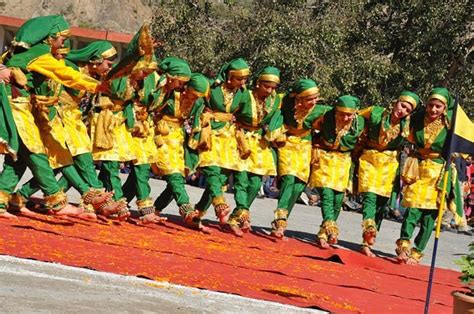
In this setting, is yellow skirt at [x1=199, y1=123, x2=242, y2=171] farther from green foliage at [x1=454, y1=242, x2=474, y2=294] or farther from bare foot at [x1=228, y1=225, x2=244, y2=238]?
green foliage at [x1=454, y1=242, x2=474, y2=294]

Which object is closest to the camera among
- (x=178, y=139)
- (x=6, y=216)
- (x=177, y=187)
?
(x=6, y=216)

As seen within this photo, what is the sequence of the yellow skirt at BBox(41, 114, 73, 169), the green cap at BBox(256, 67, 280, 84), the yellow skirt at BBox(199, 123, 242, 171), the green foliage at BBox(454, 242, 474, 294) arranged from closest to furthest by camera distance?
the green foliage at BBox(454, 242, 474, 294), the yellow skirt at BBox(41, 114, 73, 169), the yellow skirt at BBox(199, 123, 242, 171), the green cap at BBox(256, 67, 280, 84)

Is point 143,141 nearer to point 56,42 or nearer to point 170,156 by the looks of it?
point 170,156

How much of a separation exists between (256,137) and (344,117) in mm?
1000

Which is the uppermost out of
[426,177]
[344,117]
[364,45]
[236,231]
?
[364,45]

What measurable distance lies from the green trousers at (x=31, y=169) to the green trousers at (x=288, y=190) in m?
2.81

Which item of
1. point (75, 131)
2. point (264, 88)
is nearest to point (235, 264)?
point (75, 131)

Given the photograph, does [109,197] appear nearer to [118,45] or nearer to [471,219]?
[471,219]

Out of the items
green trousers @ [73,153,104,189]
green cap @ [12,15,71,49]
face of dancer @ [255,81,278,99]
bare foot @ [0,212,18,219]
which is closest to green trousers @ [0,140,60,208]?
bare foot @ [0,212,18,219]

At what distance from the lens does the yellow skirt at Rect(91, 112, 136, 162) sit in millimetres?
9938

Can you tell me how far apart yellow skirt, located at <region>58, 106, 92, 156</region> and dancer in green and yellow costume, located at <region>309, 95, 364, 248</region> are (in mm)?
2749

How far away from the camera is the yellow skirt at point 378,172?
11.0m

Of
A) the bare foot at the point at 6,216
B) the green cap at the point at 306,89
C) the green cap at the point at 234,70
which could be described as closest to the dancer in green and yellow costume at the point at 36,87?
the bare foot at the point at 6,216

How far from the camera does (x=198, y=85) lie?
1034 cm
